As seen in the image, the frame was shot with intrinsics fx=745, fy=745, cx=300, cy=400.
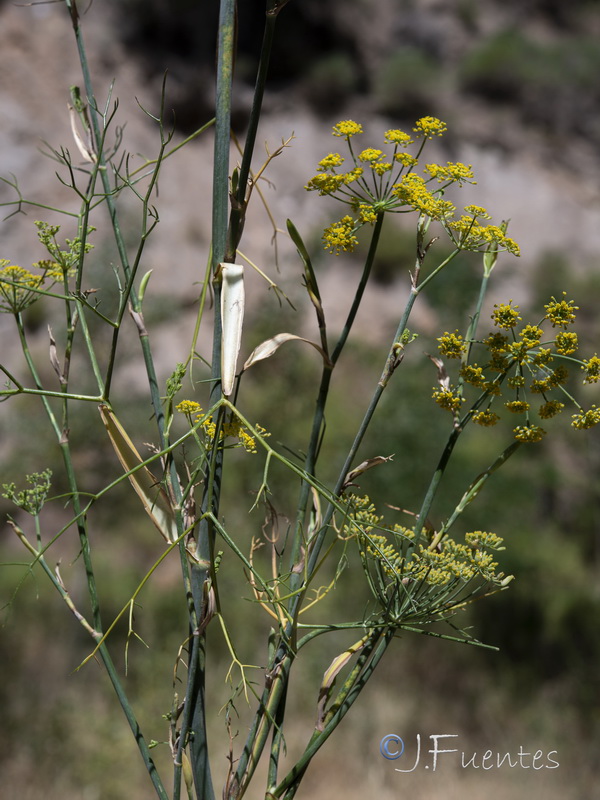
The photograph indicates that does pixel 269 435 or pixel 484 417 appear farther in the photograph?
pixel 484 417

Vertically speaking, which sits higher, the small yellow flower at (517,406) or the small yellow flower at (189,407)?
the small yellow flower at (517,406)

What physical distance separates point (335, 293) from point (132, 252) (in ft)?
9.59

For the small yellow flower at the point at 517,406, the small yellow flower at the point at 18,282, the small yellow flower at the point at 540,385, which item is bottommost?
the small yellow flower at the point at 517,406

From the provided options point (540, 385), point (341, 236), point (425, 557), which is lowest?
point (425, 557)

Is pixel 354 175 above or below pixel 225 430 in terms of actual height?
above

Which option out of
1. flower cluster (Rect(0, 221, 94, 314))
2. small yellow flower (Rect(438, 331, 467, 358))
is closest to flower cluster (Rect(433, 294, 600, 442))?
small yellow flower (Rect(438, 331, 467, 358))

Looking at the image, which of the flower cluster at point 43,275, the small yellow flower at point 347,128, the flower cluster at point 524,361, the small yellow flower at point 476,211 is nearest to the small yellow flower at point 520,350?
the flower cluster at point 524,361

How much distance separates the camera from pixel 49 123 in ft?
21.5

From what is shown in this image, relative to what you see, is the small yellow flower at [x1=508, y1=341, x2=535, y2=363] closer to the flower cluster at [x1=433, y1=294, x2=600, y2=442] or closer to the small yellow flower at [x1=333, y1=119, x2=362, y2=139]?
the flower cluster at [x1=433, y1=294, x2=600, y2=442]

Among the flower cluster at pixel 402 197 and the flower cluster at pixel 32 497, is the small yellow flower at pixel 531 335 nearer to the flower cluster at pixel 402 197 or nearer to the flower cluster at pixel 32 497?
the flower cluster at pixel 402 197

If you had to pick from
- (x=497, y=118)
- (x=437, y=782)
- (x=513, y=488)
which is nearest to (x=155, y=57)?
(x=497, y=118)

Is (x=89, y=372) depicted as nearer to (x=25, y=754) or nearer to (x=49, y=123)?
(x=25, y=754)

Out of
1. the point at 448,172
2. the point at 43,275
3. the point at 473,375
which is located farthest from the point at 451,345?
the point at 43,275

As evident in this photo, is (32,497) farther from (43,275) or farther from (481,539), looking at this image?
(481,539)
